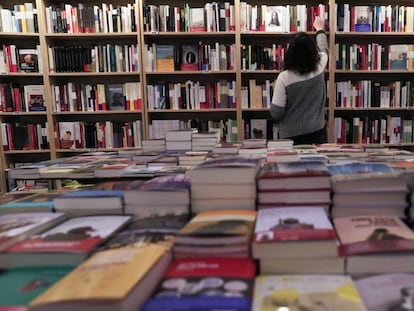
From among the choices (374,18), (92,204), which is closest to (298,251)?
(92,204)

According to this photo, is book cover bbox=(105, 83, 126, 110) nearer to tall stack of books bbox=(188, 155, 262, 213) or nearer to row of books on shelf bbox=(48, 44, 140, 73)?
row of books on shelf bbox=(48, 44, 140, 73)

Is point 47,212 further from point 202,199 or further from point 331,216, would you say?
point 331,216

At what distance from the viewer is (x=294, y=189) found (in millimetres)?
922

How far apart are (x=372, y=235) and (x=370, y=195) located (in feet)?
0.60

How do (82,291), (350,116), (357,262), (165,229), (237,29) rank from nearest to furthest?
(82,291) → (357,262) → (165,229) → (237,29) → (350,116)

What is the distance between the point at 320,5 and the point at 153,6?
157 centimetres

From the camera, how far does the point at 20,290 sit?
631mm

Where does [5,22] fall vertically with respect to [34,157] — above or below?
above

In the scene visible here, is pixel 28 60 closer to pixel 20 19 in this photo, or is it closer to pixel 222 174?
pixel 20 19

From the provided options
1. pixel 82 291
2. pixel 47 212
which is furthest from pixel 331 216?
pixel 47 212

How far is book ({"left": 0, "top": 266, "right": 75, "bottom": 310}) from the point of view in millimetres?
598

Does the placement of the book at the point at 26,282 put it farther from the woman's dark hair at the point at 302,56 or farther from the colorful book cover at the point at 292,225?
the woman's dark hair at the point at 302,56

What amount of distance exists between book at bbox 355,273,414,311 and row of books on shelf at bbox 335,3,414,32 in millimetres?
3308

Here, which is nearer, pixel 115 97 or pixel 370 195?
pixel 370 195
